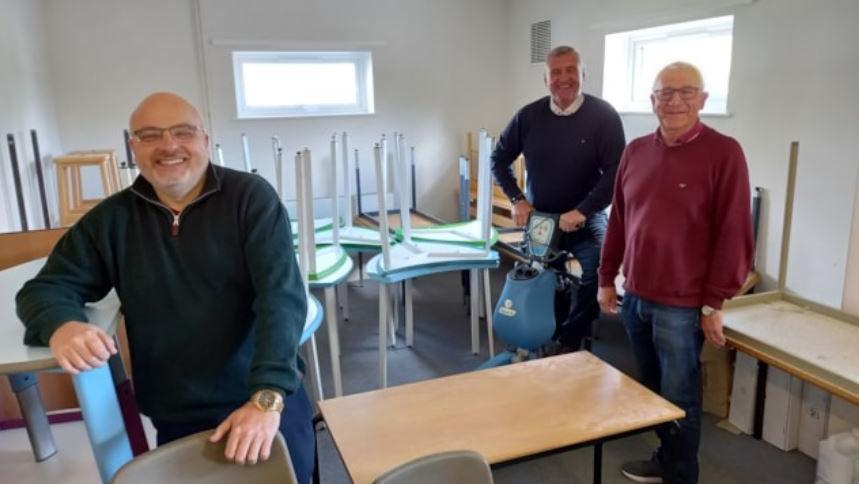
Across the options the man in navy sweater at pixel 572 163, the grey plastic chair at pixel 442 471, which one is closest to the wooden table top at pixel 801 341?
the man in navy sweater at pixel 572 163

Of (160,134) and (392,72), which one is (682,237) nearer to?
(160,134)

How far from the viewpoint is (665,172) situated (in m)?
1.96

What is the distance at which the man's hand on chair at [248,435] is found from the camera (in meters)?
1.17

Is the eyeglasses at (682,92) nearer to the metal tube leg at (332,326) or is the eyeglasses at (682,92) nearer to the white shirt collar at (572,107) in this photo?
the white shirt collar at (572,107)

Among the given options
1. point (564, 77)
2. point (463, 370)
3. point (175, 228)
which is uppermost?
point (564, 77)

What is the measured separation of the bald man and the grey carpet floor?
73 centimetres

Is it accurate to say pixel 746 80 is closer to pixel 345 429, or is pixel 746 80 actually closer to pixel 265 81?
pixel 345 429

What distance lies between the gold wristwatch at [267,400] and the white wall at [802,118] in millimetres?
2800

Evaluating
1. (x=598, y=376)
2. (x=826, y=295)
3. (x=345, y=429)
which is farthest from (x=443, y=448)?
(x=826, y=295)

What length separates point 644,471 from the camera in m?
2.35

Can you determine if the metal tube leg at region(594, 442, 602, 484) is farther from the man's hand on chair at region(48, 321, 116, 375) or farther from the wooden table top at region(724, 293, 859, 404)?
the man's hand on chair at region(48, 321, 116, 375)

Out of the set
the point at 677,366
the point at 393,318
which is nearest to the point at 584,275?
the point at 677,366

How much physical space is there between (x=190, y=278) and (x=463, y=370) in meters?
2.28

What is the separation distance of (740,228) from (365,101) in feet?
13.1
